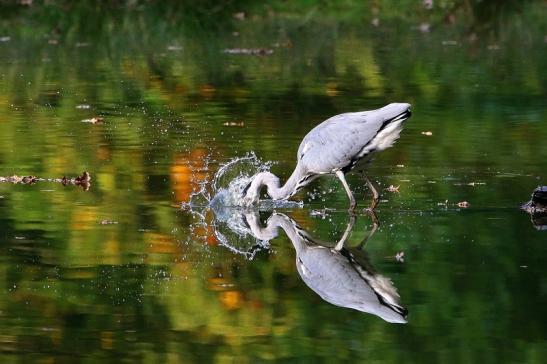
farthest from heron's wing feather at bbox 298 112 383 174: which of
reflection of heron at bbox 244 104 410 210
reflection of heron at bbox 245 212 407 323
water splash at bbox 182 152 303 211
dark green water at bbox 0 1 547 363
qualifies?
reflection of heron at bbox 245 212 407 323

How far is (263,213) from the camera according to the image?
10969 millimetres

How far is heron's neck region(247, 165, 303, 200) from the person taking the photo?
10.9 metres

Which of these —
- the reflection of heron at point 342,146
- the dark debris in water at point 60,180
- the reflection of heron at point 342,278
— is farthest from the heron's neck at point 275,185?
the dark debris in water at point 60,180

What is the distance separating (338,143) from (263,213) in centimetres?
78

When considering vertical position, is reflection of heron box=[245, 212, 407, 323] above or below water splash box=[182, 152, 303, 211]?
above

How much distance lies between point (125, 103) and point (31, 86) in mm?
1947

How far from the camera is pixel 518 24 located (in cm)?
2473

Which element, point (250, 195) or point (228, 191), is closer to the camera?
point (250, 195)

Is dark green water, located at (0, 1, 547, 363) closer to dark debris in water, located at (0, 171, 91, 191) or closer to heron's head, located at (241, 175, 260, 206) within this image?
dark debris in water, located at (0, 171, 91, 191)

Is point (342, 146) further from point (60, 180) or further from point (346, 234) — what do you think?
point (60, 180)

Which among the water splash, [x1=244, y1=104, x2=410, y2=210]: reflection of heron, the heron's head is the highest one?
[x1=244, y1=104, x2=410, y2=210]: reflection of heron

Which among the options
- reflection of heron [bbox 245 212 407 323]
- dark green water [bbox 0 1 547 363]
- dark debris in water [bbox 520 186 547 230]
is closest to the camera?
dark green water [bbox 0 1 547 363]

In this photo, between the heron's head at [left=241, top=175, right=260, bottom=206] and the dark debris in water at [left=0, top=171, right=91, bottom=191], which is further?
the dark debris in water at [left=0, top=171, right=91, bottom=191]

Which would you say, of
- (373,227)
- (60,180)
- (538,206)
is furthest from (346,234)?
(60,180)
